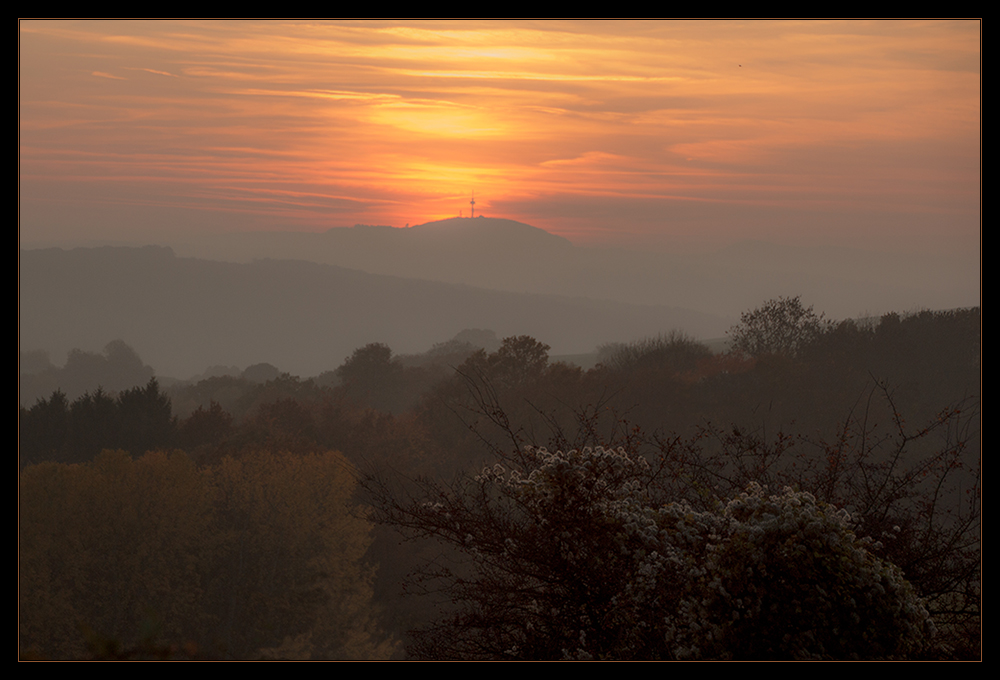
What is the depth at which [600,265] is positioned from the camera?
10600 centimetres

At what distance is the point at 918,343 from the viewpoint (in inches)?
1689

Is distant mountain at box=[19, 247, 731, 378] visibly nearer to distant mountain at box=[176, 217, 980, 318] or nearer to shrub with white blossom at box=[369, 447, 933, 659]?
distant mountain at box=[176, 217, 980, 318]

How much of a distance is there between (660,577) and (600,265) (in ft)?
329

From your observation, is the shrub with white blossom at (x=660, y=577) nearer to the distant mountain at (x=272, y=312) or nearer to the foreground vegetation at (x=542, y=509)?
the foreground vegetation at (x=542, y=509)

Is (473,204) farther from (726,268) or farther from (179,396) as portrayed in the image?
(726,268)

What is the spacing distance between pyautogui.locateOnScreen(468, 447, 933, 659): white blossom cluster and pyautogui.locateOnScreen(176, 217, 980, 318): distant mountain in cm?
5491

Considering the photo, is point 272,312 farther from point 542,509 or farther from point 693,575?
point 693,575

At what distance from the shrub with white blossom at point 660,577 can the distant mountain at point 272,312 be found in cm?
9084

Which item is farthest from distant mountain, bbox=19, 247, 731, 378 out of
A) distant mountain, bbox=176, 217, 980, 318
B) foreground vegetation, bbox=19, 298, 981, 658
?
foreground vegetation, bbox=19, 298, 981, 658

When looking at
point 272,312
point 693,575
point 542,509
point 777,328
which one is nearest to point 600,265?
point 272,312

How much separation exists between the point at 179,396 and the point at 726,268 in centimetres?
6023

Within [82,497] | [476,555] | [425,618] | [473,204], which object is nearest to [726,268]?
[473,204]

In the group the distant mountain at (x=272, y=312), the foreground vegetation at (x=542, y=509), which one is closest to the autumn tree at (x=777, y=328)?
the foreground vegetation at (x=542, y=509)

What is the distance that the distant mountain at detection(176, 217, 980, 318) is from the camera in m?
66.6
